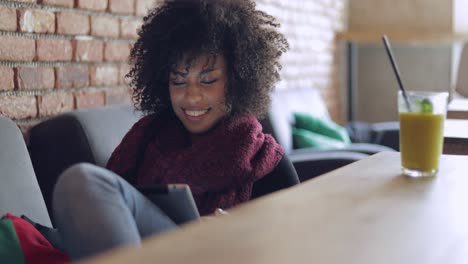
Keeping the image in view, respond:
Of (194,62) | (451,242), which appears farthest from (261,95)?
(451,242)

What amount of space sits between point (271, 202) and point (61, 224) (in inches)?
13.1

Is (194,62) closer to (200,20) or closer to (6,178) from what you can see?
A: (200,20)

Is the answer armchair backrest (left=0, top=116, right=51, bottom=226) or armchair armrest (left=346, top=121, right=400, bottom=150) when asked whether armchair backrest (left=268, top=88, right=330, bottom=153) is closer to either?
armchair armrest (left=346, top=121, right=400, bottom=150)

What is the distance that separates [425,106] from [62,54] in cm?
130

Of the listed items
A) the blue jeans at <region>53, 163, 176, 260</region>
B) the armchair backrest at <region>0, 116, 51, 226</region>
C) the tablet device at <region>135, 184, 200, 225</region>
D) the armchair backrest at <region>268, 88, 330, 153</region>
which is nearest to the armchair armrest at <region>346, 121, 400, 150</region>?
the armchair backrest at <region>268, 88, 330, 153</region>

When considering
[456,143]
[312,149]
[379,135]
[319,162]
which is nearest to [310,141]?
[312,149]

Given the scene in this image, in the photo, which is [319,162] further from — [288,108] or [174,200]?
[174,200]

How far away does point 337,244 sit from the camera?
2.71 ft

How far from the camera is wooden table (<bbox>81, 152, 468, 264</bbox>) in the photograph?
2.51 feet

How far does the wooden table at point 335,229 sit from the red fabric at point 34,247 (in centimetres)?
52

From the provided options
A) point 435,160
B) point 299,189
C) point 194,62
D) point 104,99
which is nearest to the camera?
point 299,189

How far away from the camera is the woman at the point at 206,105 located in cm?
171

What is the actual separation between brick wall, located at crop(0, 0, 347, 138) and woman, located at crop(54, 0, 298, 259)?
32cm

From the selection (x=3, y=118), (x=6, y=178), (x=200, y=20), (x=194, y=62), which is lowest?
(x=6, y=178)
